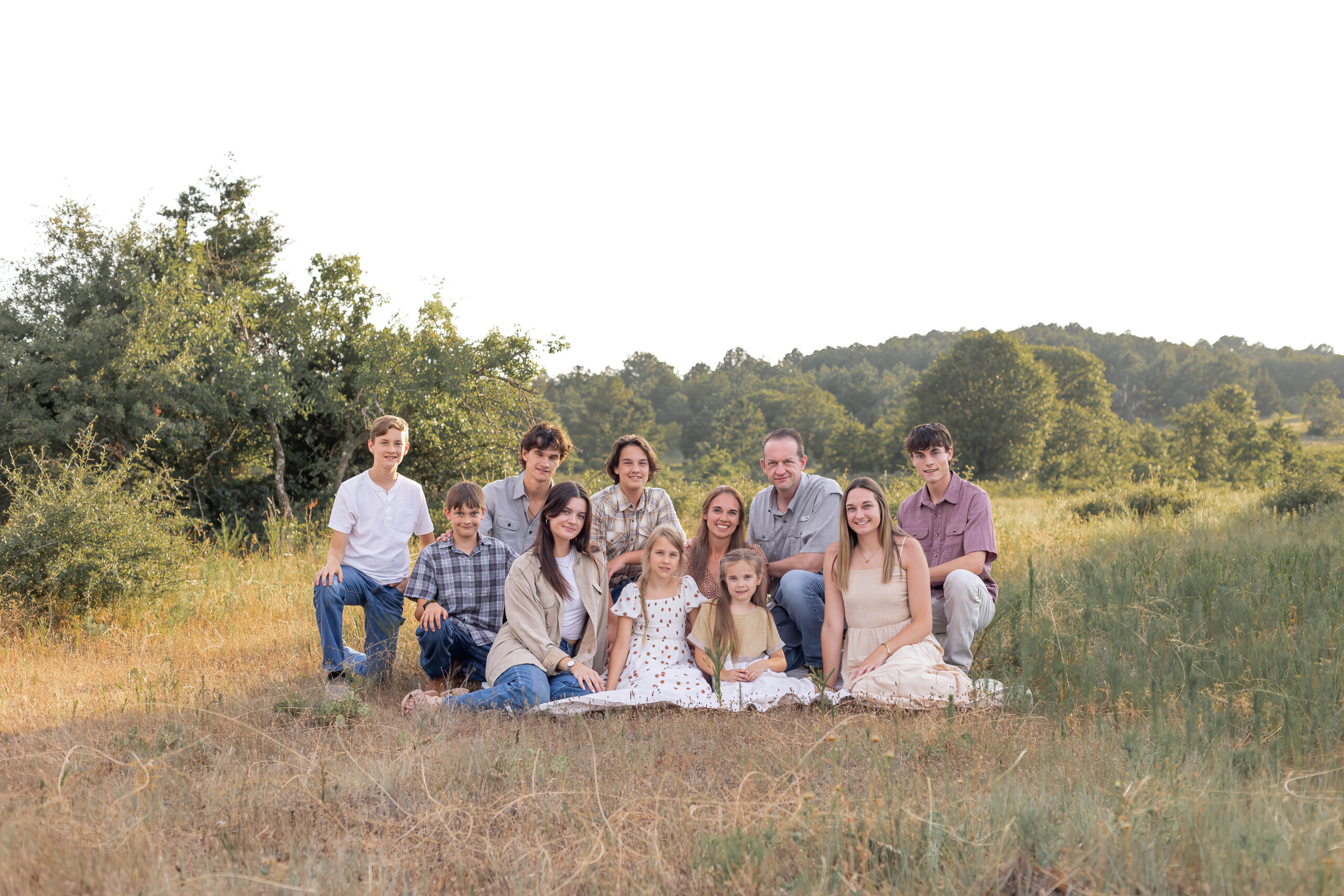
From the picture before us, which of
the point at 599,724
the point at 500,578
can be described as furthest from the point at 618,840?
the point at 500,578

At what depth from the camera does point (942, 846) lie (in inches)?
104

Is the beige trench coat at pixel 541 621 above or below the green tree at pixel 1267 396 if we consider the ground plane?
below

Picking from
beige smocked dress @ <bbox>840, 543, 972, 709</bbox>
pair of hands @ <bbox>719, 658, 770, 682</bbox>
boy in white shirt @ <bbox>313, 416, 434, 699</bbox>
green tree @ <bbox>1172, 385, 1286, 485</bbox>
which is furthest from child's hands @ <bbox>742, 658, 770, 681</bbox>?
green tree @ <bbox>1172, 385, 1286, 485</bbox>

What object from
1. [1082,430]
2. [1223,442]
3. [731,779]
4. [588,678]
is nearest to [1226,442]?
[1223,442]

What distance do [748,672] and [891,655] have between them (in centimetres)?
80

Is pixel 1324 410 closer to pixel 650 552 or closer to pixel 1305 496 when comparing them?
pixel 1305 496

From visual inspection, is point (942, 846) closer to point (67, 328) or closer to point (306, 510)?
point (67, 328)

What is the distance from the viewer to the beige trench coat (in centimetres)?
491

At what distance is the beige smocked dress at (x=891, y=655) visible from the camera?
176 inches

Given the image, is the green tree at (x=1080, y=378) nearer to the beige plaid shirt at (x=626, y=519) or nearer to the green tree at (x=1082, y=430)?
the green tree at (x=1082, y=430)

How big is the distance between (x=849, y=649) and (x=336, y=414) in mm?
12429

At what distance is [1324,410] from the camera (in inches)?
2061

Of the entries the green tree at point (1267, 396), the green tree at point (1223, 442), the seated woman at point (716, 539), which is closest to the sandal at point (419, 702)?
the seated woman at point (716, 539)

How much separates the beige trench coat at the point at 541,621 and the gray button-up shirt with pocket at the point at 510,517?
0.60m
